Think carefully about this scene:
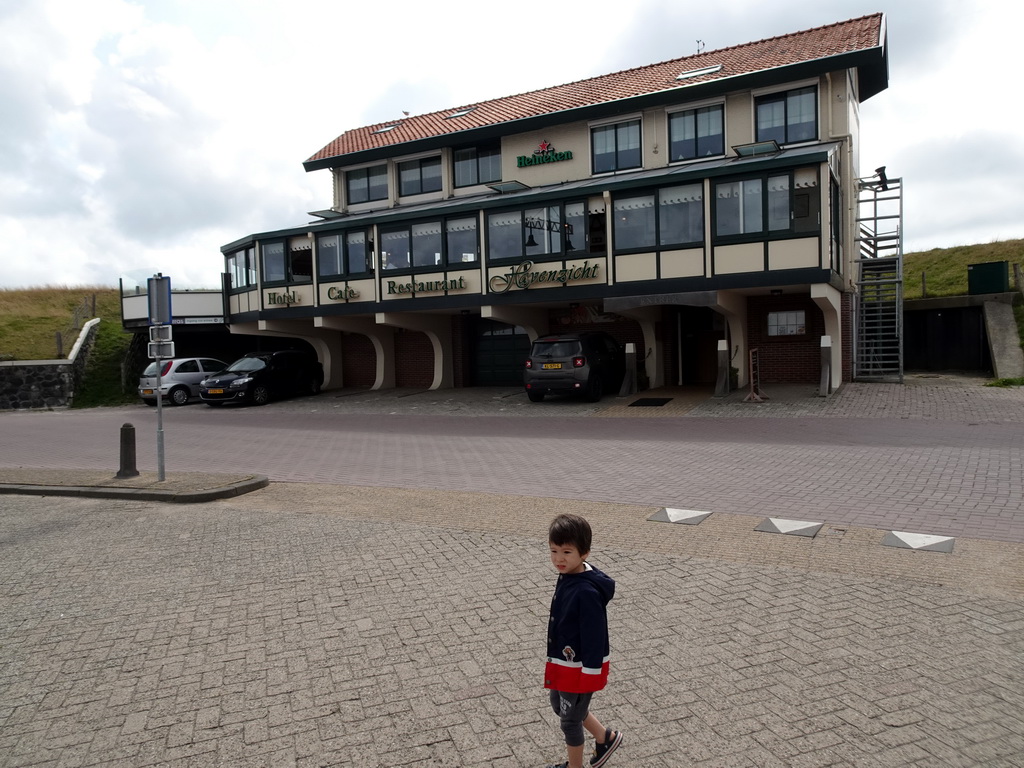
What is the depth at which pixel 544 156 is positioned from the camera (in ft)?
83.1

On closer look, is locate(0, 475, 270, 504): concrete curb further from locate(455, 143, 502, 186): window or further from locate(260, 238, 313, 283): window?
locate(455, 143, 502, 186): window

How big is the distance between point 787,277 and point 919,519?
12.1 metres

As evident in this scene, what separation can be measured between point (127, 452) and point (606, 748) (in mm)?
9279

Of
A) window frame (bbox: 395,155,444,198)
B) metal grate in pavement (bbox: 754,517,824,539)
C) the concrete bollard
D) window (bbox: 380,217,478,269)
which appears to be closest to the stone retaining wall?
window (bbox: 380,217,478,269)

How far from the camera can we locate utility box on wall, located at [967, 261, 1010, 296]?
24.0 m

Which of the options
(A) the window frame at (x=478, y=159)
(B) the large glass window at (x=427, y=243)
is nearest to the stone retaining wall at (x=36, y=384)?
(B) the large glass window at (x=427, y=243)

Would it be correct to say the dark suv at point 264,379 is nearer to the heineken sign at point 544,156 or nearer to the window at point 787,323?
the heineken sign at point 544,156

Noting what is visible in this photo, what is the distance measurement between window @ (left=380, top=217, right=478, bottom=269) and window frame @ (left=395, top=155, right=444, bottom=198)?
4269 millimetres

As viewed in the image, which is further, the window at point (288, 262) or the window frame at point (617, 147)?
the window at point (288, 262)

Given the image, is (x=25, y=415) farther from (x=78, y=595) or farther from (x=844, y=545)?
(x=844, y=545)

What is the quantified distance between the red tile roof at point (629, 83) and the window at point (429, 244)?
16.5 feet

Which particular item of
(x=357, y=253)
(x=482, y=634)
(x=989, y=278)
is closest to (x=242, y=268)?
(x=357, y=253)

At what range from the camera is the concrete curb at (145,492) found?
9086 millimetres

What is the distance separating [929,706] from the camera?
11.7ft
